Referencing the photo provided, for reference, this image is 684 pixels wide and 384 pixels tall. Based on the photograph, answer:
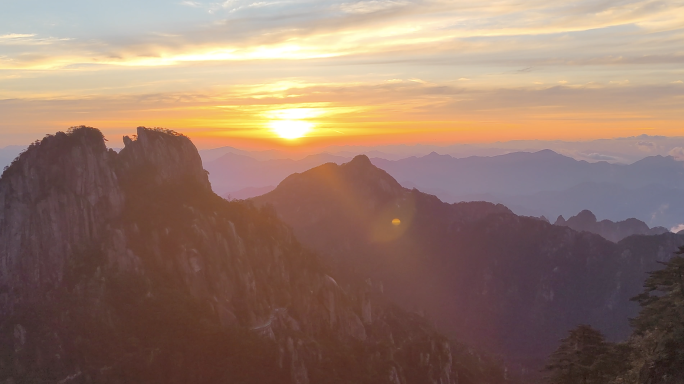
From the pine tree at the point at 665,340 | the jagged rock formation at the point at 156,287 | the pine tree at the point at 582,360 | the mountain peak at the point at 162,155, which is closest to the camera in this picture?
the pine tree at the point at 665,340

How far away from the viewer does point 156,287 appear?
286ft

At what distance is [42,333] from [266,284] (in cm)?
3821

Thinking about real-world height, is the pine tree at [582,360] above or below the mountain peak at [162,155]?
below

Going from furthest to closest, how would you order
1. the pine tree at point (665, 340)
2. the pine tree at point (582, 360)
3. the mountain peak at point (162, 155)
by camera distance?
the mountain peak at point (162, 155), the pine tree at point (582, 360), the pine tree at point (665, 340)

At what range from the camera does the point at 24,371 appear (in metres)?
70.2

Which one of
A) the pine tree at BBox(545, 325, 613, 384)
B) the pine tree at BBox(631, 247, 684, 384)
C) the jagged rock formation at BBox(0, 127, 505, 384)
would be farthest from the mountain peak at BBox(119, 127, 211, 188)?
the pine tree at BBox(631, 247, 684, 384)

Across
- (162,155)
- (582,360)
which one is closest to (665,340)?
(582,360)

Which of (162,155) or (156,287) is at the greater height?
(162,155)

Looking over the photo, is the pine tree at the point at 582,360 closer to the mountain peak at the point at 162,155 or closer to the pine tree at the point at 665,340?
the pine tree at the point at 665,340

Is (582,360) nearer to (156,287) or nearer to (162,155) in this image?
(156,287)

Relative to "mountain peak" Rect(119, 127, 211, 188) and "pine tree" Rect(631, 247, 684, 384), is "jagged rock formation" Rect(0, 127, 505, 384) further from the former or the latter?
"pine tree" Rect(631, 247, 684, 384)

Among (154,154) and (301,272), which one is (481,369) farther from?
(154,154)

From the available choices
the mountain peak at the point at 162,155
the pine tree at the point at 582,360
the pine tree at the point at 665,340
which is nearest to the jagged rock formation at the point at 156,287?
the mountain peak at the point at 162,155

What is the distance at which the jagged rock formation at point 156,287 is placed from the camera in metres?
77.4
